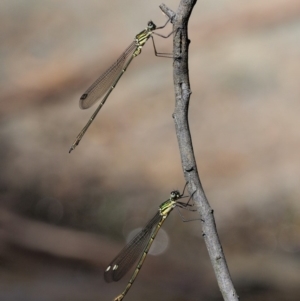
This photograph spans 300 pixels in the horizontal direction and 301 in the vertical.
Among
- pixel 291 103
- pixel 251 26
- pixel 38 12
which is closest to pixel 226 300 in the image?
pixel 291 103

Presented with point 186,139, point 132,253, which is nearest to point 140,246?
point 132,253

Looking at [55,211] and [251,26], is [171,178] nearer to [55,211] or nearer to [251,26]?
[55,211]

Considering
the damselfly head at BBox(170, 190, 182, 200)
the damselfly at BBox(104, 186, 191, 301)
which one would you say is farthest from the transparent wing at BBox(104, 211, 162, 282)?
the damselfly head at BBox(170, 190, 182, 200)

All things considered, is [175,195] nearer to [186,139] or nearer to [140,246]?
[140,246]

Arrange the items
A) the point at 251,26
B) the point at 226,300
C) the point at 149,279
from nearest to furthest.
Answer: the point at 226,300 → the point at 149,279 → the point at 251,26

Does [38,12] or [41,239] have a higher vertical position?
[38,12]

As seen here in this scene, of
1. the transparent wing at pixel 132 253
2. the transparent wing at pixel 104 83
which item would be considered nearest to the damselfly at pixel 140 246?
the transparent wing at pixel 132 253

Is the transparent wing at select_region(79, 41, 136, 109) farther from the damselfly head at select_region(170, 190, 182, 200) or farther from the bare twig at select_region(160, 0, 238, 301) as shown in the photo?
the bare twig at select_region(160, 0, 238, 301)
